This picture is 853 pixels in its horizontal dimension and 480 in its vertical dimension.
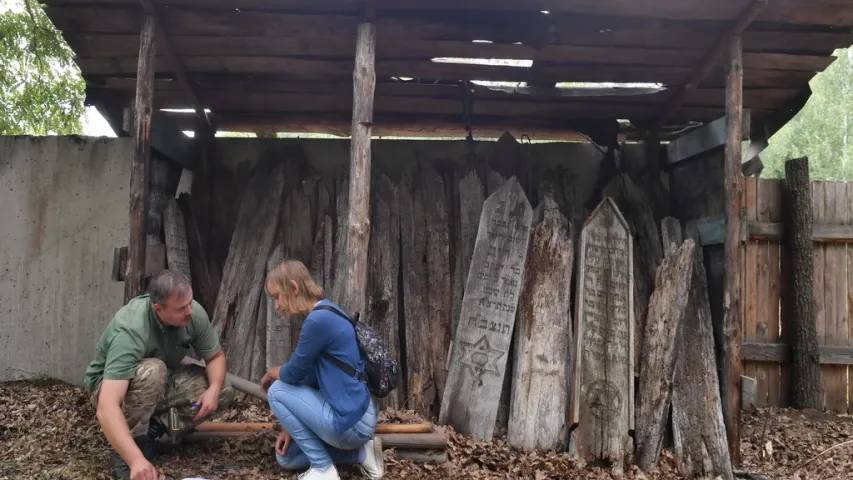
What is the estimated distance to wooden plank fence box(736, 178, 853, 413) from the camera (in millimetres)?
6355

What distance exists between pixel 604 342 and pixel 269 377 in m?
2.56

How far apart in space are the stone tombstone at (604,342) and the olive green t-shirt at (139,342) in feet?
8.85

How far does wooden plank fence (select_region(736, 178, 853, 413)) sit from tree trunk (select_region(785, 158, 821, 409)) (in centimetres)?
11

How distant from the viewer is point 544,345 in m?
5.11

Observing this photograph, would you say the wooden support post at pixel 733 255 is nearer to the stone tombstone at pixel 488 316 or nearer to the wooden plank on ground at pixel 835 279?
the stone tombstone at pixel 488 316

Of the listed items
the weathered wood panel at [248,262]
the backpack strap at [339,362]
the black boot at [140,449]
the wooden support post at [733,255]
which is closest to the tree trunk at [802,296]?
the wooden support post at [733,255]

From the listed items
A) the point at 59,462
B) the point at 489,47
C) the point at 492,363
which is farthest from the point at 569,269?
the point at 59,462

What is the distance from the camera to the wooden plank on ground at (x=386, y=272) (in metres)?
5.69

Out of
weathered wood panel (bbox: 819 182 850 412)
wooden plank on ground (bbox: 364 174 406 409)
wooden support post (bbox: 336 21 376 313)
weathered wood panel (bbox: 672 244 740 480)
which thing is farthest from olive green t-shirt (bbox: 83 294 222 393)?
weathered wood panel (bbox: 819 182 850 412)

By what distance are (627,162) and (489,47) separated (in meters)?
2.50

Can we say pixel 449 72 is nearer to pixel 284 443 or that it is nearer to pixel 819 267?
pixel 284 443

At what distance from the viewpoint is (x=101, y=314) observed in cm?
599

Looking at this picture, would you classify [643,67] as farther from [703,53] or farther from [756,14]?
[756,14]

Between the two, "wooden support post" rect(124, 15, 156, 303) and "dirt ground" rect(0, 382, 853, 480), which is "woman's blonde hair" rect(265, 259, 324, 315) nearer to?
"dirt ground" rect(0, 382, 853, 480)
